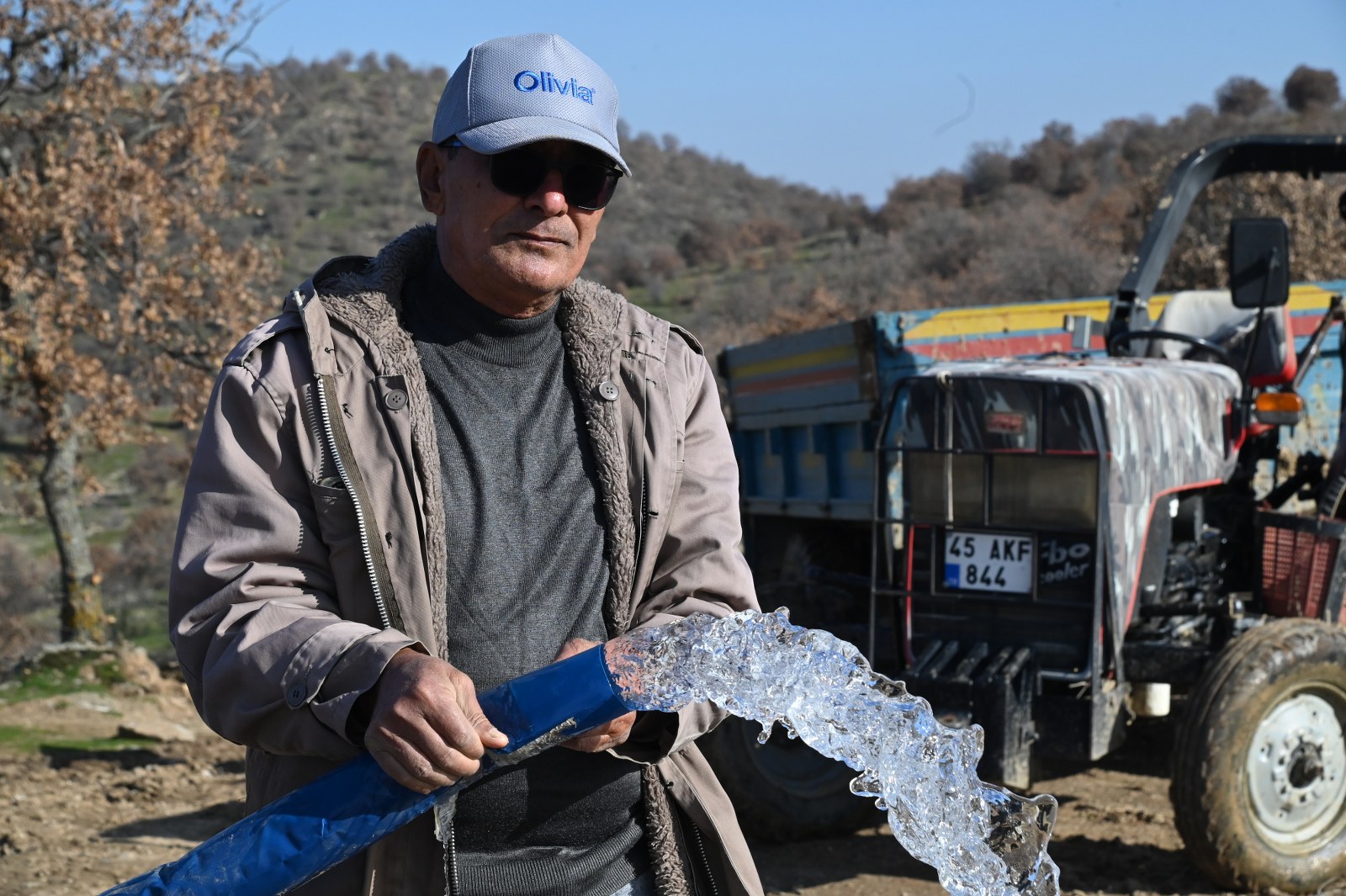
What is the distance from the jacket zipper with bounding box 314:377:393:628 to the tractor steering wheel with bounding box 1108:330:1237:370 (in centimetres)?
474

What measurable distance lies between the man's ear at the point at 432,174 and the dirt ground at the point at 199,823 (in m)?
4.00

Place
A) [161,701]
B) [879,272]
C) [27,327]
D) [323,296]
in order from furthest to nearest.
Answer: [879,272], [27,327], [161,701], [323,296]

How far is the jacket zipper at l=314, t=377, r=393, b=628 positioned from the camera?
6.61 feet

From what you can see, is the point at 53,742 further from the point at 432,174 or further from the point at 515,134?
the point at 515,134

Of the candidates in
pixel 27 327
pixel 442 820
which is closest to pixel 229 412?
pixel 442 820

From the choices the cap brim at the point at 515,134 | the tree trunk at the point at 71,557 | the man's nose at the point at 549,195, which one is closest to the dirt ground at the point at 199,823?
the tree trunk at the point at 71,557

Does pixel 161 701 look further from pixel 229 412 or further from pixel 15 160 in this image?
pixel 229 412

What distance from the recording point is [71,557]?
1201cm

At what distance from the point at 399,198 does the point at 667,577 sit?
A: 4516 cm

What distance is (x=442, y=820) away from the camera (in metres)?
2.09

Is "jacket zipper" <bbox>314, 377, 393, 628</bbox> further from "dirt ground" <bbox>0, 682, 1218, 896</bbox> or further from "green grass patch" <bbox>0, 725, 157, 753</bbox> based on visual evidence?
"green grass patch" <bbox>0, 725, 157, 753</bbox>

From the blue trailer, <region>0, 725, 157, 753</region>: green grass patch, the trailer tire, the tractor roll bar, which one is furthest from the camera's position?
<region>0, 725, 157, 753</region>: green grass patch

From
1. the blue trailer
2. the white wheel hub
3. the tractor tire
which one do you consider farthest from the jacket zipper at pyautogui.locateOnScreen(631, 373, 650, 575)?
the white wheel hub

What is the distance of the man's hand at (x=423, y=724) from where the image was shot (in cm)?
182
